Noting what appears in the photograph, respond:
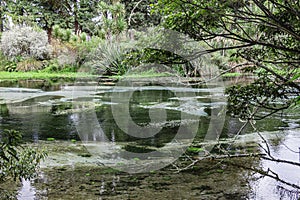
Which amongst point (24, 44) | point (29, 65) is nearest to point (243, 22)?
point (29, 65)

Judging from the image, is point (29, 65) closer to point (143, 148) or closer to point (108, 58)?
point (108, 58)

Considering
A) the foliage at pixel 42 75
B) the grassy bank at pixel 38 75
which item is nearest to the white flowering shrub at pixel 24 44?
the foliage at pixel 42 75

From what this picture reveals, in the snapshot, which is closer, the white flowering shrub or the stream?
the stream

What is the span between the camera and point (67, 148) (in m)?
3.87

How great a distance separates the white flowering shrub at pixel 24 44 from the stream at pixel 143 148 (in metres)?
9.14

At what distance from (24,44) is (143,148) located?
13821 mm

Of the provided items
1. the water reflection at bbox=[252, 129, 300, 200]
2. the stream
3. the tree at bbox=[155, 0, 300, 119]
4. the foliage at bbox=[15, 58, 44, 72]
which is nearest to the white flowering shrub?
the foliage at bbox=[15, 58, 44, 72]

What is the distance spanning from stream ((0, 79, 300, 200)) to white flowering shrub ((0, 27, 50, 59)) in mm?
9140

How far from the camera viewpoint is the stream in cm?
270

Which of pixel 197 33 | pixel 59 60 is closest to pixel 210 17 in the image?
pixel 197 33

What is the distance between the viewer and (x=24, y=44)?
53.2 feet

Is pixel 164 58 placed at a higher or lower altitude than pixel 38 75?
lower

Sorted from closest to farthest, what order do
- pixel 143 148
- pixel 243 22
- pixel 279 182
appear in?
pixel 243 22
pixel 279 182
pixel 143 148

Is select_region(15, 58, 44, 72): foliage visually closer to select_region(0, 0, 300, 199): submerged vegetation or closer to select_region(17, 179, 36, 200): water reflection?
select_region(0, 0, 300, 199): submerged vegetation
